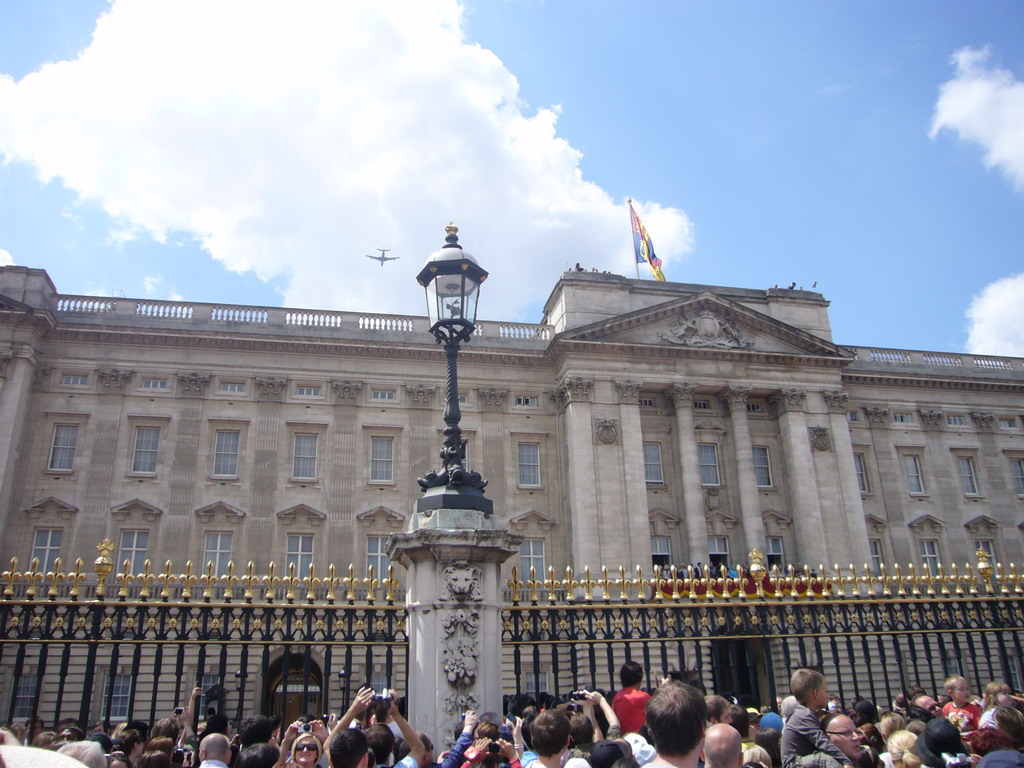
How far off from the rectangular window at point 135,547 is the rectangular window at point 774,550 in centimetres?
2629

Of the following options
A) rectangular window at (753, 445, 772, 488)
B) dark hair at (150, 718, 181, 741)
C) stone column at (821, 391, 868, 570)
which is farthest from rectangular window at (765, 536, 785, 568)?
dark hair at (150, 718, 181, 741)

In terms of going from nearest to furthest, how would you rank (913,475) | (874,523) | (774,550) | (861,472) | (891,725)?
(891,725) < (774,550) < (874,523) < (861,472) < (913,475)

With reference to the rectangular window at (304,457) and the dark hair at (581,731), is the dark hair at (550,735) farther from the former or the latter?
the rectangular window at (304,457)

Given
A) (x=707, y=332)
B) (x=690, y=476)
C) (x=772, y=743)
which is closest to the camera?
(x=772, y=743)

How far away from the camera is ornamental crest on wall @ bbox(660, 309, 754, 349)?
3847 centimetres

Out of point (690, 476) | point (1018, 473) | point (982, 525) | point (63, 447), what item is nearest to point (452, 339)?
point (690, 476)

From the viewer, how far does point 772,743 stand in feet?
24.3

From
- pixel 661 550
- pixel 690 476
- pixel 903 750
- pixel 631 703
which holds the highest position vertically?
pixel 690 476

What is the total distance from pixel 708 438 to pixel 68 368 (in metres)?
28.1

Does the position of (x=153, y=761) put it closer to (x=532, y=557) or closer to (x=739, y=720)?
(x=739, y=720)

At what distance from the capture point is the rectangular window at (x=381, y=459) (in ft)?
117

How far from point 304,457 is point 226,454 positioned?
3.20 metres

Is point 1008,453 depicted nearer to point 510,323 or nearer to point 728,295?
point 728,295

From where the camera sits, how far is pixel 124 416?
3403 cm
